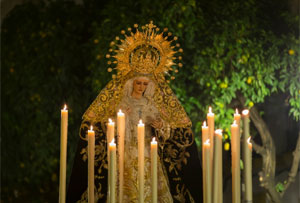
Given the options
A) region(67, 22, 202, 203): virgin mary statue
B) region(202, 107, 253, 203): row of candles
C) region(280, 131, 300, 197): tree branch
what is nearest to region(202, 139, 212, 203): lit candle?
region(202, 107, 253, 203): row of candles

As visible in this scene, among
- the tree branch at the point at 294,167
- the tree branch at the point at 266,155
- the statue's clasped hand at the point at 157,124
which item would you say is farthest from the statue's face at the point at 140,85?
the tree branch at the point at 294,167

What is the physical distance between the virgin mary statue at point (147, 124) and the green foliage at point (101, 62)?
95cm

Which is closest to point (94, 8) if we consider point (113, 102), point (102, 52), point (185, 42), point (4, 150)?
point (102, 52)

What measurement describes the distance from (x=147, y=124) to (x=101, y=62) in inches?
48.5

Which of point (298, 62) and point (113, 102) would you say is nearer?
point (113, 102)

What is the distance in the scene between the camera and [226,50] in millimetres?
3596

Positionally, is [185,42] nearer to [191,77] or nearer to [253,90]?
[191,77]

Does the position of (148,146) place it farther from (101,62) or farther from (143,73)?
(101,62)

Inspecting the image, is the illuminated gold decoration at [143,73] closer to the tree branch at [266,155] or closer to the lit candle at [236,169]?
the lit candle at [236,169]

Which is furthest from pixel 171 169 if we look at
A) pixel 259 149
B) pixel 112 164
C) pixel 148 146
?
pixel 259 149

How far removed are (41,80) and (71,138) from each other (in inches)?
20.1

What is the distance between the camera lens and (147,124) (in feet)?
8.32

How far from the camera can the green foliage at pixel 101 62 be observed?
3514 mm

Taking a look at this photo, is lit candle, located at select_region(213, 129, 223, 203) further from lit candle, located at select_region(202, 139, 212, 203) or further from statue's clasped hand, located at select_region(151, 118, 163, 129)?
statue's clasped hand, located at select_region(151, 118, 163, 129)
